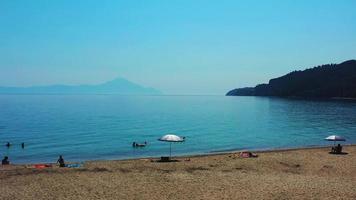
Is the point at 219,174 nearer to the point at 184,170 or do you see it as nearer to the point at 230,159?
the point at 184,170

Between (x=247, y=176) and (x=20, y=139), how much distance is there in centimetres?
4532

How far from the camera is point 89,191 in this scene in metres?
23.6

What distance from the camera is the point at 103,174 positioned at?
29.5 metres

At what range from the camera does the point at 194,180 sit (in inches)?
1065

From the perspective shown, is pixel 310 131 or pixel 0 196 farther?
pixel 310 131

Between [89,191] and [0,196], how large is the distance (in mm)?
4505

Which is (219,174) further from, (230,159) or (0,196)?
(0,196)

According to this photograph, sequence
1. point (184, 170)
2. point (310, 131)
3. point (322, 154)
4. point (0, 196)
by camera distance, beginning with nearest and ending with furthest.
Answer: point (0, 196) < point (184, 170) < point (322, 154) < point (310, 131)

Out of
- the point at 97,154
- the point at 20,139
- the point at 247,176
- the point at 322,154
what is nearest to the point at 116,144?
the point at 97,154

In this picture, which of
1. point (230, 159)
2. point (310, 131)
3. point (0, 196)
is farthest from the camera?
point (310, 131)

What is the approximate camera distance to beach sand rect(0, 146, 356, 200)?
2289 cm

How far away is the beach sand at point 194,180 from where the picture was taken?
2289cm

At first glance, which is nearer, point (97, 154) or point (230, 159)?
point (230, 159)

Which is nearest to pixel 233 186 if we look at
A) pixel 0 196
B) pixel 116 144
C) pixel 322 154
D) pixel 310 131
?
pixel 0 196
